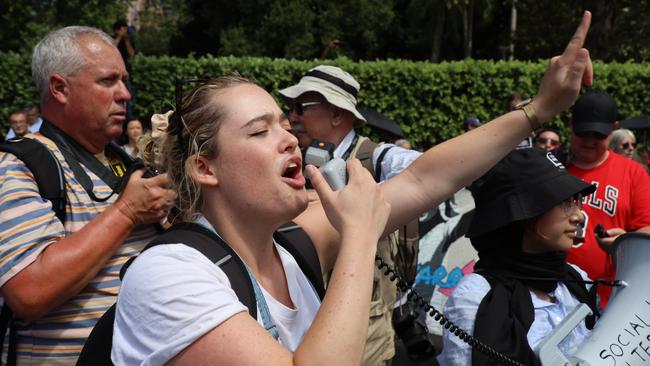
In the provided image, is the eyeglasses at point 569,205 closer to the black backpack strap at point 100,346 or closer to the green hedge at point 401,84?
the black backpack strap at point 100,346

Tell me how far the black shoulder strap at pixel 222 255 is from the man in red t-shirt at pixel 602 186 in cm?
287

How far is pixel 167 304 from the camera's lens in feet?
4.80

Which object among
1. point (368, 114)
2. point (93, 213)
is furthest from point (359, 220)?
point (368, 114)

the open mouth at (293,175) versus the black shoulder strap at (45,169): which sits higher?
the open mouth at (293,175)

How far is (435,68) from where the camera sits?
13.5 metres

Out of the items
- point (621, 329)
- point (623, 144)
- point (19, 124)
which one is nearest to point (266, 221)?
point (621, 329)

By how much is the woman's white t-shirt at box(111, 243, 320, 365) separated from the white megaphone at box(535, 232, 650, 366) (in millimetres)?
1157

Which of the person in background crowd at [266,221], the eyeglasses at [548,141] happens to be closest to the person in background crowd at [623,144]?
the eyeglasses at [548,141]

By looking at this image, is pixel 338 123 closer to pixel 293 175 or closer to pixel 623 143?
pixel 293 175

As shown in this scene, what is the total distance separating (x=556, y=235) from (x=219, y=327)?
1806 millimetres

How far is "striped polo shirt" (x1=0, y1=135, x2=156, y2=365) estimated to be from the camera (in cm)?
224

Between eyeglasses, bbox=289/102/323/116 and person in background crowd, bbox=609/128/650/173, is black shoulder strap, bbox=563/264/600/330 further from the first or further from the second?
person in background crowd, bbox=609/128/650/173

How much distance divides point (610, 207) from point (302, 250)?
121 inches

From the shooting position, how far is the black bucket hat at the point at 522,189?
277cm
